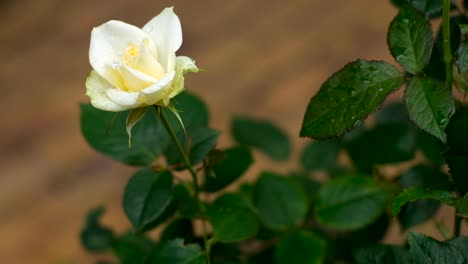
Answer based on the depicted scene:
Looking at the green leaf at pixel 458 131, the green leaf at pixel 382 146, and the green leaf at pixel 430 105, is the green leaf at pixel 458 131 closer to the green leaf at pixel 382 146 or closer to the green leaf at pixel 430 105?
the green leaf at pixel 430 105

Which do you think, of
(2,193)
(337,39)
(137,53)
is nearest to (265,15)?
(337,39)

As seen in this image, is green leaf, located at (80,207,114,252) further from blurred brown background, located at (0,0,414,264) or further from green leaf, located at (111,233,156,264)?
blurred brown background, located at (0,0,414,264)

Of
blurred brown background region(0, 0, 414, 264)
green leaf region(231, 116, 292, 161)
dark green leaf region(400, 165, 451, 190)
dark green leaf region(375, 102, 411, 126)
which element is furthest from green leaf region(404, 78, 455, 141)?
blurred brown background region(0, 0, 414, 264)

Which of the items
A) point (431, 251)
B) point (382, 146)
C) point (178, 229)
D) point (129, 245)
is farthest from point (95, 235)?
point (431, 251)

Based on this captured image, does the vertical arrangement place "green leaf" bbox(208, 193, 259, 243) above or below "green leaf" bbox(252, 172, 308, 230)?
above

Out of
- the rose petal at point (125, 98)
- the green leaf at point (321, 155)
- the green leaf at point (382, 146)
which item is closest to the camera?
the rose petal at point (125, 98)

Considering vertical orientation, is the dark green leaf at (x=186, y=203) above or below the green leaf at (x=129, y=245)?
above

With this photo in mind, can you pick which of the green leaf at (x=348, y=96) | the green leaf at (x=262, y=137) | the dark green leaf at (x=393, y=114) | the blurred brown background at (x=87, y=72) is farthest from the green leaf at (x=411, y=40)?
the blurred brown background at (x=87, y=72)
